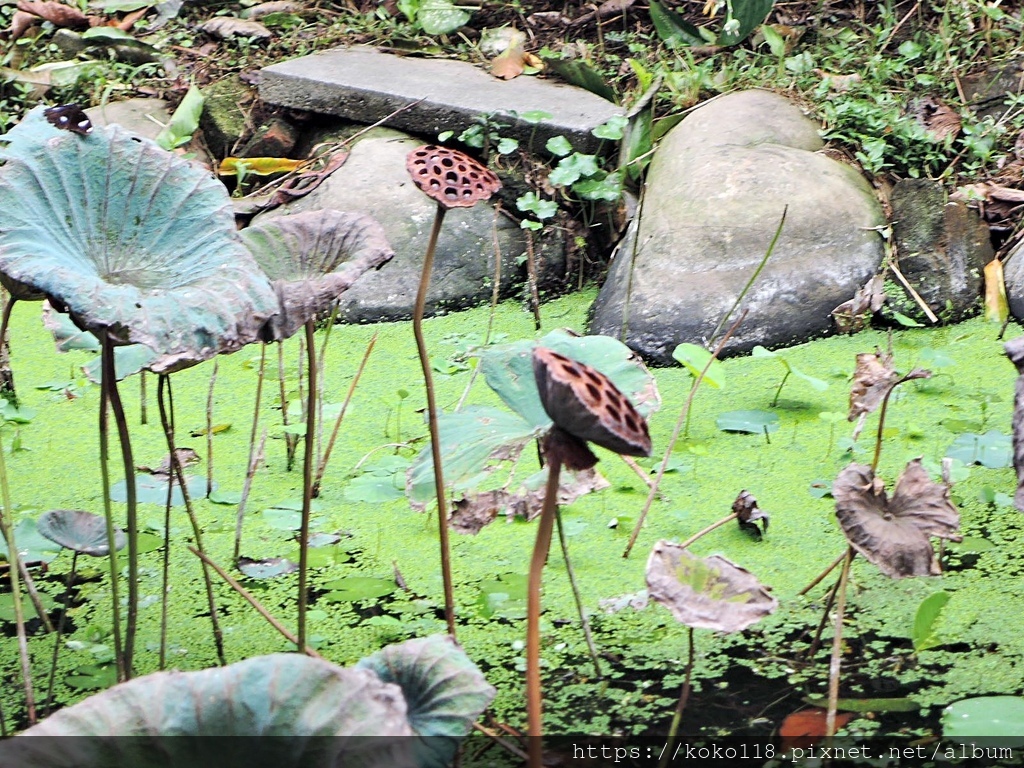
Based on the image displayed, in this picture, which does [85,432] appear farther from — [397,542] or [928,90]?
[928,90]

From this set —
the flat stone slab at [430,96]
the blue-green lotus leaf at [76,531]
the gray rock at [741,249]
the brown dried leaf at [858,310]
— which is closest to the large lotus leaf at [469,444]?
the blue-green lotus leaf at [76,531]

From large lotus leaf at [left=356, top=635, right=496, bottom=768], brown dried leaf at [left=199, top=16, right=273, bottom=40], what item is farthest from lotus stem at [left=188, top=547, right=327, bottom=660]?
brown dried leaf at [left=199, top=16, right=273, bottom=40]

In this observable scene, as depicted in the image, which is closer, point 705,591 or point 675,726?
point 705,591

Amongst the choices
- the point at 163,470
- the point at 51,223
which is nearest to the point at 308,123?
the point at 163,470

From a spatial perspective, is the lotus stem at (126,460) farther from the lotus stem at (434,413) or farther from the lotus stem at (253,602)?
the lotus stem at (434,413)

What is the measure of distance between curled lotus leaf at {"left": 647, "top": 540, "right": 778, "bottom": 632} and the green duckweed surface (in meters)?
0.37

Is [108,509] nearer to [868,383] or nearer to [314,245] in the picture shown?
[314,245]

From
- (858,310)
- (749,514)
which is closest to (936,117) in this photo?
(858,310)

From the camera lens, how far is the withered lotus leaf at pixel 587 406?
119cm

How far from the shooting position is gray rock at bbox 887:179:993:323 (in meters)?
3.33

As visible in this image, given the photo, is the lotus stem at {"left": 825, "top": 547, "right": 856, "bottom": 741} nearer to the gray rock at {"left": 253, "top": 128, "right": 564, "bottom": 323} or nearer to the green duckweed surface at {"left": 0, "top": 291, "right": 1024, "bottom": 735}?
the green duckweed surface at {"left": 0, "top": 291, "right": 1024, "bottom": 735}

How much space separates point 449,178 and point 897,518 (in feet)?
2.60

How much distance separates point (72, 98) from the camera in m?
4.76

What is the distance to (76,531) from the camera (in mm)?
1788
